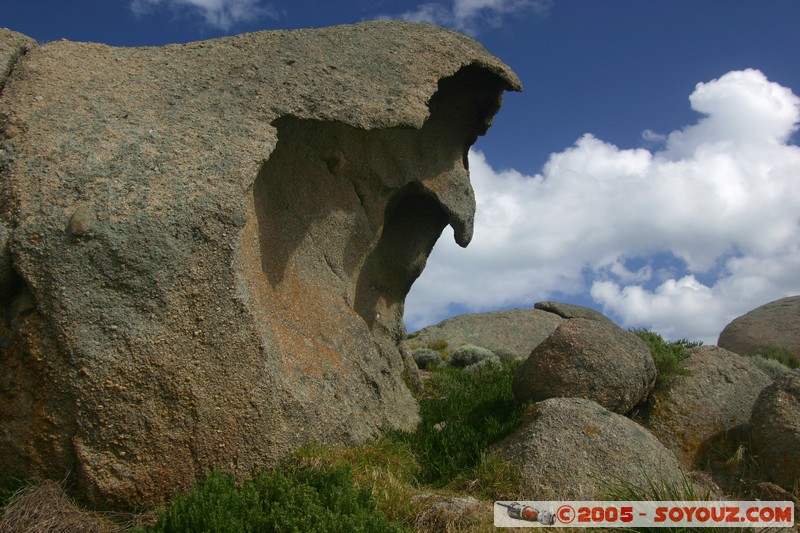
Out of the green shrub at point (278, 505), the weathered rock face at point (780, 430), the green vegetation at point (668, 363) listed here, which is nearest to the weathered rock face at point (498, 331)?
the green vegetation at point (668, 363)

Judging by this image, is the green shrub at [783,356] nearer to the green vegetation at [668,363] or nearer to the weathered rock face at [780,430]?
the green vegetation at [668,363]

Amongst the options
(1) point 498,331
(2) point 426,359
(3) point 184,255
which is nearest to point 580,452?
(3) point 184,255

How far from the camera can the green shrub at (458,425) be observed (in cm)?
759

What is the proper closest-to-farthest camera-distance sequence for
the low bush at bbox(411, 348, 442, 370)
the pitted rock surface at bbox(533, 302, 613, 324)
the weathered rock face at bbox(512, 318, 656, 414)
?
the weathered rock face at bbox(512, 318, 656, 414) < the low bush at bbox(411, 348, 442, 370) < the pitted rock surface at bbox(533, 302, 613, 324)

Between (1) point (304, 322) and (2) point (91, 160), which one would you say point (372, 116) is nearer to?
(1) point (304, 322)

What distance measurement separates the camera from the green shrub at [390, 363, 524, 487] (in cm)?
759

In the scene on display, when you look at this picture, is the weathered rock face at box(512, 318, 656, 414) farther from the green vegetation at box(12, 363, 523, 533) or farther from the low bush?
the low bush

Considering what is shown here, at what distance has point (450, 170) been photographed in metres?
10.8

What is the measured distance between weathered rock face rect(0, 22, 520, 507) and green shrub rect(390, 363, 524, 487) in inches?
22.5

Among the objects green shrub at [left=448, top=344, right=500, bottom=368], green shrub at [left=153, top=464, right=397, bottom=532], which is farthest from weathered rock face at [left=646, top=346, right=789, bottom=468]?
green shrub at [left=153, top=464, right=397, bottom=532]

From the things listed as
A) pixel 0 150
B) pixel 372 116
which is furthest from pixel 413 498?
pixel 0 150

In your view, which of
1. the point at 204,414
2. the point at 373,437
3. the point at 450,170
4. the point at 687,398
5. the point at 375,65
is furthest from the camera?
the point at 450,170

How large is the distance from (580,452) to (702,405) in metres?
3.01

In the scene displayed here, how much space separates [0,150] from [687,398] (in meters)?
8.41
